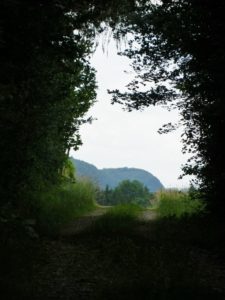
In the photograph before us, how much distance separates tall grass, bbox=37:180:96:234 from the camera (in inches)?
472

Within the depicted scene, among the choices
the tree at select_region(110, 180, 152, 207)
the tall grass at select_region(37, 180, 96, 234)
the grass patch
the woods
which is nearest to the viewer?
the woods

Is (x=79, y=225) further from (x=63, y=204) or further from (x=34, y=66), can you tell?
(x=34, y=66)

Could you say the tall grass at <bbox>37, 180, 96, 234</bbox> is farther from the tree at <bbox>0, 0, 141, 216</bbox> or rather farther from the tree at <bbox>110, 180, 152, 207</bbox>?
the tree at <bbox>110, 180, 152, 207</bbox>

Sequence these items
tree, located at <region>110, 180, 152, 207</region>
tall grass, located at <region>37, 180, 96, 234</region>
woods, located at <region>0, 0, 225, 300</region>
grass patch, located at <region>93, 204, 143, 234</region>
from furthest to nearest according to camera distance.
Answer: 1. tree, located at <region>110, 180, 152, 207</region>
2. tall grass, located at <region>37, 180, 96, 234</region>
3. grass patch, located at <region>93, 204, 143, 234</region>
4. woods, located at <region>0, 0, 225, 300</region>

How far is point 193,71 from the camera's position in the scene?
901cm

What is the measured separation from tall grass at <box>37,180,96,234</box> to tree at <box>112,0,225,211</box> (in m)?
3.70

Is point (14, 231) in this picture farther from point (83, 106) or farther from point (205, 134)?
point (83, 106)

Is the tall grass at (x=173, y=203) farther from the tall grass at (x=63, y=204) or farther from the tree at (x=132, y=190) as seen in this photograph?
the tree at (x=132, y=190)

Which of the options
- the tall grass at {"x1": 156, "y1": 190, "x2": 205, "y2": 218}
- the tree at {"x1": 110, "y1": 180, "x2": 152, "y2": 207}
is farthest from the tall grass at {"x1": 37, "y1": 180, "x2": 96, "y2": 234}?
the tree at {"x1": 110, "y1": 180, "x2": 152, "y2": 207}

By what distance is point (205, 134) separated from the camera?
32.0ft

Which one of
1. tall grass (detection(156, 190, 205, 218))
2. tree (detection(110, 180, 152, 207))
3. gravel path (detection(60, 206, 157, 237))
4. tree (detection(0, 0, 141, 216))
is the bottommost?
gravel path (detection(60, 206, 157, 237))

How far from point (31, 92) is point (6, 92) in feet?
7.99

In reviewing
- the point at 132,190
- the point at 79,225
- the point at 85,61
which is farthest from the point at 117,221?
the point at 132,190

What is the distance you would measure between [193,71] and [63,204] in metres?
7.27
